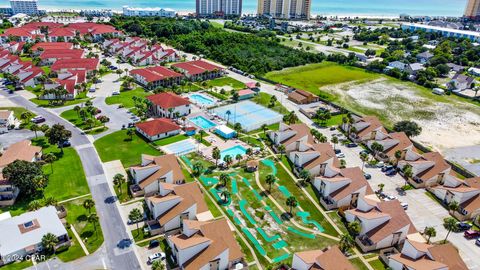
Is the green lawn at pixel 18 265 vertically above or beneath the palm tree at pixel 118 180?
beneath

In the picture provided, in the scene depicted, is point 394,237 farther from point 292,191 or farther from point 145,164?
point 145,164

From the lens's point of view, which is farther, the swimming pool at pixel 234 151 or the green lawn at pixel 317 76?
the green lawn at pixel 317 76

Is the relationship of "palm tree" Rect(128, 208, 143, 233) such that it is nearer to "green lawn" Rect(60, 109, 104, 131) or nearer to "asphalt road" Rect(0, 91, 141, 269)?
"asphalt road" Rect(0, 91, 141, 269)

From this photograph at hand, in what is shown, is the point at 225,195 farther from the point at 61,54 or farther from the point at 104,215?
the point at 61,54

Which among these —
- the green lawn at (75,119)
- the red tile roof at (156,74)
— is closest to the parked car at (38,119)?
the green lawn at (75,119)

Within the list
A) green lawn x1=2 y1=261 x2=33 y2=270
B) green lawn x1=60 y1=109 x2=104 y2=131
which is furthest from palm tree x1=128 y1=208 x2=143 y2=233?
green lawn x1=60 y1=109 x2=104 y2=131

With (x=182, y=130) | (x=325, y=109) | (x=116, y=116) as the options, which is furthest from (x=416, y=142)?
(x=116, y=116)

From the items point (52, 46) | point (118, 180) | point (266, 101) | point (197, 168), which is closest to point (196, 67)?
point (266, 101)

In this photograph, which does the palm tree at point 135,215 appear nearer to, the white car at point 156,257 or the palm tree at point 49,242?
the white car at point 156,257
